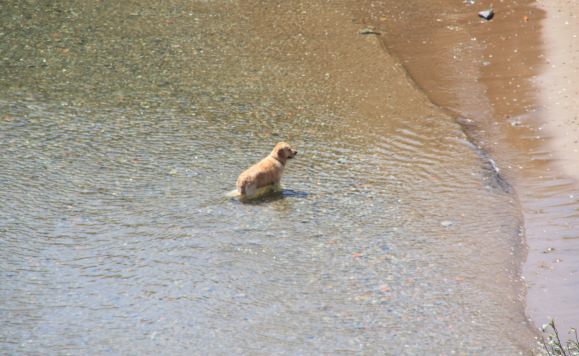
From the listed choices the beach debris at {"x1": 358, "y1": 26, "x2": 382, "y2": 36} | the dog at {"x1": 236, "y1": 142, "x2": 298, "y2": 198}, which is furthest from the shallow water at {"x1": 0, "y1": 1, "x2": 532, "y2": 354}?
the beach debris at {"x1": 358, "y1": 26, "x2": 382, "y2": 36}

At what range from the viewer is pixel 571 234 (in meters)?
7.68

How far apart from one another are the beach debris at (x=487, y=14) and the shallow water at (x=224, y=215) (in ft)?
9.64

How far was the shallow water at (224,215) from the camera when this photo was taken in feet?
19.8

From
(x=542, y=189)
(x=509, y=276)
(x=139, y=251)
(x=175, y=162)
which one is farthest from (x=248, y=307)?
(x=542, y=189)

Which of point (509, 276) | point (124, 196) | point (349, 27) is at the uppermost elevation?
point (349, 27)

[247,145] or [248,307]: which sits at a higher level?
[247,145]

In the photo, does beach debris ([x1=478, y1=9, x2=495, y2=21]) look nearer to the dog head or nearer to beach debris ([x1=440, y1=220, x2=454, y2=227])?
the dog head

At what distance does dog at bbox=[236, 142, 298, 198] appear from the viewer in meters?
7.75

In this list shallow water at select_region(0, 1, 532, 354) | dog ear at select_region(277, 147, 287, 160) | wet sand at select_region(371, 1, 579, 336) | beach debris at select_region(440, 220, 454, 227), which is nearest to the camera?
shallow water at select_region(0, 1, 532, 354)

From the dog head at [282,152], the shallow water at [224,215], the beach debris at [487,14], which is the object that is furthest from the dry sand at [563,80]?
the dog head at [282,152]

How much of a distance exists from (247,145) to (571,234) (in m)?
3.15

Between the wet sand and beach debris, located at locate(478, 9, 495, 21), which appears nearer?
the wet sand

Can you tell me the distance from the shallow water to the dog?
0.15 metres

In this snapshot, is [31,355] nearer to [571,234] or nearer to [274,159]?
[274,159]
